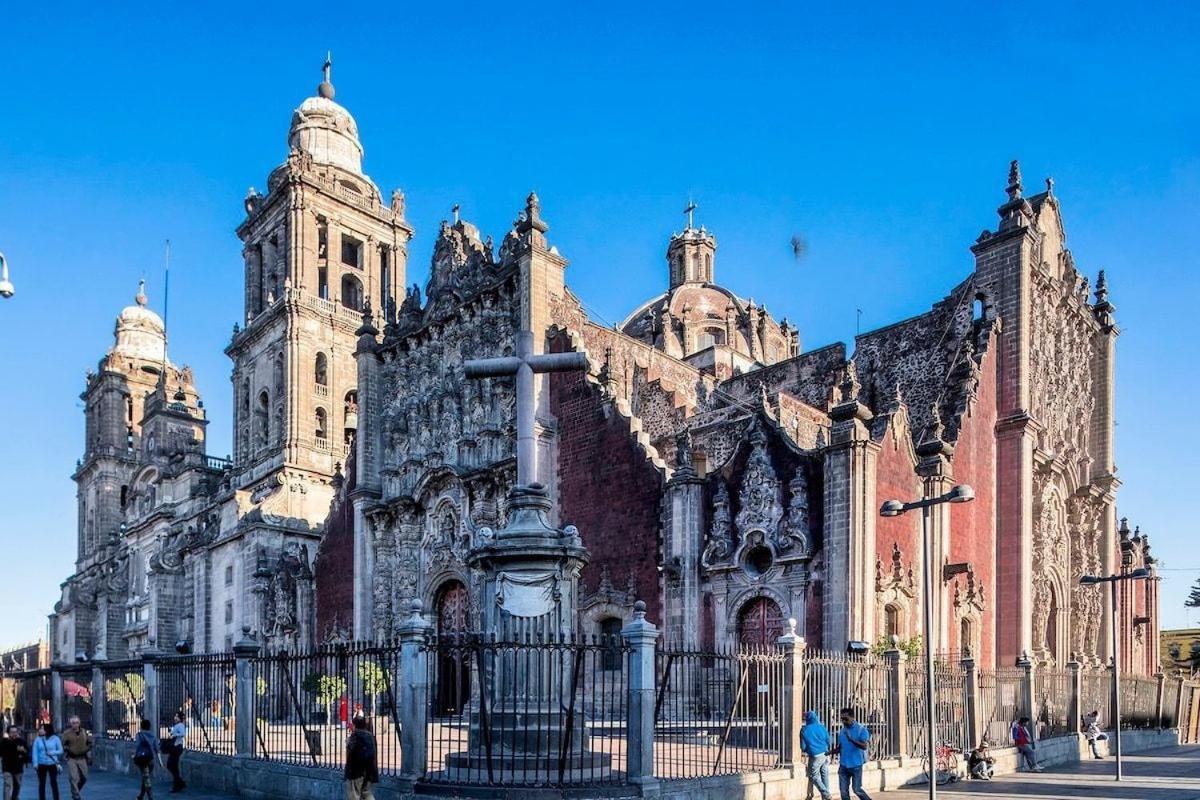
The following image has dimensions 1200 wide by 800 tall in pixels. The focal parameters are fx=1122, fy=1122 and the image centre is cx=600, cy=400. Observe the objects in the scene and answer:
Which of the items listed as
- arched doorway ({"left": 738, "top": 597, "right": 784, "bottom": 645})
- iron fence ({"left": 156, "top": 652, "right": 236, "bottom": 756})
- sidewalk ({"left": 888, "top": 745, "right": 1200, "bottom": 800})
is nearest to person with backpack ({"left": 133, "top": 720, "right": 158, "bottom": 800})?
iron fence ({"left": 156, "top": 652, "right": 236, "bottom": 756})

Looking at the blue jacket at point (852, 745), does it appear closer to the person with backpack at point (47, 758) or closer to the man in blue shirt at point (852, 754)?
the man in blue shirt at point (852, 754)

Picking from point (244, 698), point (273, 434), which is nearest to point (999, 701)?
point (244, 698)

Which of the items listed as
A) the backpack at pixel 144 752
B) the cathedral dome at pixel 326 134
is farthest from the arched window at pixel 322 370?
the backpack at pixel 144 752

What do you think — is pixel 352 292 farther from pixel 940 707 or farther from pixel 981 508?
pixel 940 707

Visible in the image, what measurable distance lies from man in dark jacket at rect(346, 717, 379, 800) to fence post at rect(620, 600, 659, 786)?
320 centimetres

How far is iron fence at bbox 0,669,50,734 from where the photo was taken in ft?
91.2

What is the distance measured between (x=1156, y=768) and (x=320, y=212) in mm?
42715

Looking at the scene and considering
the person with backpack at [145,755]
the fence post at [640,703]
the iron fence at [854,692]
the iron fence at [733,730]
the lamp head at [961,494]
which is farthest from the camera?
the iron fence at [854,692]

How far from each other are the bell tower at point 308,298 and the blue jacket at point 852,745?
36.2m

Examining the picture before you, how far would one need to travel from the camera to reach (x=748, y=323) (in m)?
55.0

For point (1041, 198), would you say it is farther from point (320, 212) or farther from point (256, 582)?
point (320, 212)

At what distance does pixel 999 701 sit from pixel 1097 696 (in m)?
8.27

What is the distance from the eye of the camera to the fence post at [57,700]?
26.6 meters

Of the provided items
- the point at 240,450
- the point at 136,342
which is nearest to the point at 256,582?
the point at 240,450
